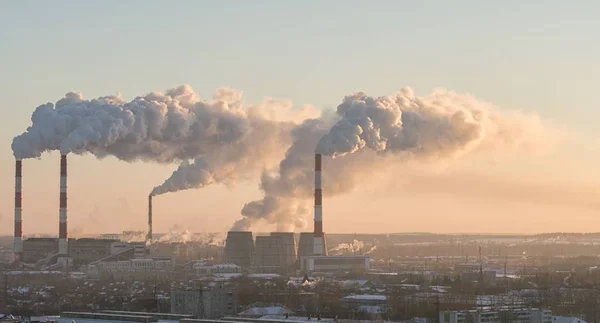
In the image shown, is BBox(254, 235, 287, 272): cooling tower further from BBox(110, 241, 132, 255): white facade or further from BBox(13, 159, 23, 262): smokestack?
BBox(13, 159, 23, 262): smokestack

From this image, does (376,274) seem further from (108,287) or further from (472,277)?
(108,287)

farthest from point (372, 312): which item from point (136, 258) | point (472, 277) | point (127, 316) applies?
point (136, 258)

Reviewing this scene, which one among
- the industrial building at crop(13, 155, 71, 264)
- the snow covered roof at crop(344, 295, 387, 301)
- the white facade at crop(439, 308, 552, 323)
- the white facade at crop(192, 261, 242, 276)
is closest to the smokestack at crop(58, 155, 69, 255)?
the industrial building at crop(13, 155, 71, 264)

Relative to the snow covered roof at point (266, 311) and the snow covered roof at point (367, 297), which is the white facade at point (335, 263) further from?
the snow covered roof at point (266, 311)

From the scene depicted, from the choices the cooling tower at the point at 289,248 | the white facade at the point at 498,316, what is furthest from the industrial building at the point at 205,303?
the cooling tower at the point at 289,248

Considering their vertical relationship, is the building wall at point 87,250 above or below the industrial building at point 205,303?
above

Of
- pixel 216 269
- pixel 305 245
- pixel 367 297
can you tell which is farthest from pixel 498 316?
pixel 216 269
